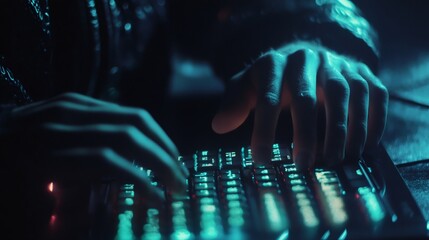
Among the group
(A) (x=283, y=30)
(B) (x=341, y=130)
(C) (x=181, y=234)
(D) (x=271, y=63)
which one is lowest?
(C) (x=181, y=234)

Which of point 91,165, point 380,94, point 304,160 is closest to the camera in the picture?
point 91,165

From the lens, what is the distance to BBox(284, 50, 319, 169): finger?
51 cm

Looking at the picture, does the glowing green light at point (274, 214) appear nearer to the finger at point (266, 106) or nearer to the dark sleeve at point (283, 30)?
the finger at point (266, 106)

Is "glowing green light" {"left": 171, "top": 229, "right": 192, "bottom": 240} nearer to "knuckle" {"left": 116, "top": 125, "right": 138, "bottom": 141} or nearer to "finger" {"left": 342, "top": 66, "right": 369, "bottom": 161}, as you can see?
"knuckle" {"left": 116, "top": 125, "right": 138, "bottom": 141}

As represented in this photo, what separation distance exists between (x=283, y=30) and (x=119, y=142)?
55cm

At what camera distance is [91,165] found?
0.40 meters

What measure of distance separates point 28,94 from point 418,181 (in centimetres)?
58

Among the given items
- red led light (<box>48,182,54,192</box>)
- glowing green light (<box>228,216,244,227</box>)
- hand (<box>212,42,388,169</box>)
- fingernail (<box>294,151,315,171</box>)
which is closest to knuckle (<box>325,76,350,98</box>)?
hand (<box>212,42,388,169</box>)

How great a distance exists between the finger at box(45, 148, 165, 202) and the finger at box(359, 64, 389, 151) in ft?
1.02

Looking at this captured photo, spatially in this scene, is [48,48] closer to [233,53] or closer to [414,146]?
[233,53]

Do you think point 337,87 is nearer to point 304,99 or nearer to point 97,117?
point 304,99

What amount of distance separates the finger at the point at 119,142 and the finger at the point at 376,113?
271 millimetres

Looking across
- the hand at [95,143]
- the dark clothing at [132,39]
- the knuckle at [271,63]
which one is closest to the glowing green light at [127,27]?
the dark clothing at [132,39]

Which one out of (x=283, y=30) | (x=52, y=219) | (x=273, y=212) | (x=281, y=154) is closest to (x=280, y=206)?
(x=273, y=212)
